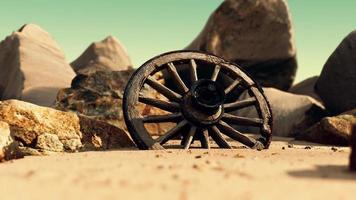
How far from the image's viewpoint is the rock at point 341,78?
1074 centimetres

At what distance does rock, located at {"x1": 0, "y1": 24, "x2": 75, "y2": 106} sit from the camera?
1445 centimetres

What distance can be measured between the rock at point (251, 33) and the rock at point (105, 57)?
9471mm

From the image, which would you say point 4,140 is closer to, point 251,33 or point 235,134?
point 235,134

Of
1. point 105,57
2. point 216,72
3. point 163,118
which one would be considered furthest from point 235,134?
point 105,57

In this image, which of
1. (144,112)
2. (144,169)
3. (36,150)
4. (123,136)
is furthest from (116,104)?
(144,169)

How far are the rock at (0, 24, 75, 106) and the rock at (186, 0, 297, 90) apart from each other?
15.6ft

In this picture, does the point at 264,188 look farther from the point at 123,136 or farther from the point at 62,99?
the point at 62,99

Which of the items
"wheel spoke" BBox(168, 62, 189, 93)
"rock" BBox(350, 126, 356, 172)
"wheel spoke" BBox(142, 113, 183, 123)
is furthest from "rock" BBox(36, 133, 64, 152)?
"rock" BBox(350, 126, 356, 172)

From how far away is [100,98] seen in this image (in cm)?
867

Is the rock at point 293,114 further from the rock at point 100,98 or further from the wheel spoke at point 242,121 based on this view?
the wheel spoke at point 242,121

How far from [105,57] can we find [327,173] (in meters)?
20.2

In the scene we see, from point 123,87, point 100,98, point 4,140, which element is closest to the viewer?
point 4,140

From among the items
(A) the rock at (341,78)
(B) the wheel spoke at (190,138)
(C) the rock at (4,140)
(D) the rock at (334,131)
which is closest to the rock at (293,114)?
(A) the rock at (341,78)

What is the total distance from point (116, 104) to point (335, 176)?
562 centimetres
